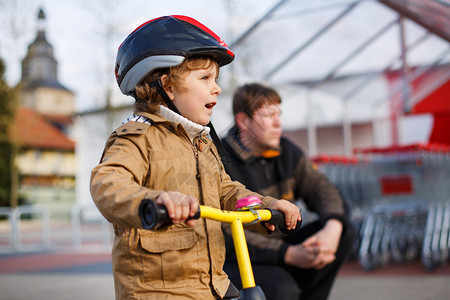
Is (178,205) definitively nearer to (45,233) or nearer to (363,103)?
(363,103)

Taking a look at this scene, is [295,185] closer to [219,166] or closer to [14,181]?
[219,166]

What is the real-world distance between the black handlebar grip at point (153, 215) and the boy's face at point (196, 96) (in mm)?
564

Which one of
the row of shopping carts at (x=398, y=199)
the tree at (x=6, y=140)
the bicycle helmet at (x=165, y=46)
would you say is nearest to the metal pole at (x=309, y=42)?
the row of shopping carts at (x=398, y=199)

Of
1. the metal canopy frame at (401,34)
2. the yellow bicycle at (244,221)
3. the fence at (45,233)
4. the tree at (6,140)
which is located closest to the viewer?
the yellow bicycle at (244,221)

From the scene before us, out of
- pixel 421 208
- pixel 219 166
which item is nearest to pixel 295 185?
pixel 219 166

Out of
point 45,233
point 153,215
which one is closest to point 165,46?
point 153,215

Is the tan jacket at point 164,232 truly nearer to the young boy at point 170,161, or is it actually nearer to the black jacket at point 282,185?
the young boy at point 170,161

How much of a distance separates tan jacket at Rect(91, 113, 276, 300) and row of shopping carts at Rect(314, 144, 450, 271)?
198 inches

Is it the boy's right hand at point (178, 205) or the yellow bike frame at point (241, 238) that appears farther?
the yellow bike frame at point (241, 238)

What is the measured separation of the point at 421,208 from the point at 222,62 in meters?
5.33

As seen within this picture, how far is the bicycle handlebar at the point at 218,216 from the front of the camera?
133 centimetres

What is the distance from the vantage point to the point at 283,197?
3.18m

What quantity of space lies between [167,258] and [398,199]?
5.54 metres

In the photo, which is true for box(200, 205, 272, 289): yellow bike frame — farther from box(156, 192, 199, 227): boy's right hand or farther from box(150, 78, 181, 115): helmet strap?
box(150, 78, 181, 115): helmet strap
